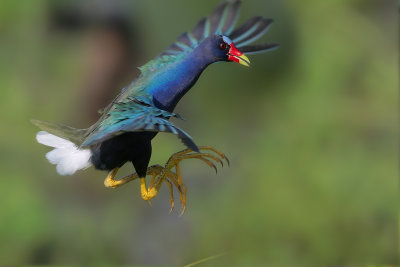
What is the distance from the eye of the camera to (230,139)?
575 cm

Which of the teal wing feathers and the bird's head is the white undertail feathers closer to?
the teal wing feathers

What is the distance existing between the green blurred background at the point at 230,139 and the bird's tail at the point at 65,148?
2.16 m

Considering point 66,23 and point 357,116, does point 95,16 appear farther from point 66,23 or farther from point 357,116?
point 357,116

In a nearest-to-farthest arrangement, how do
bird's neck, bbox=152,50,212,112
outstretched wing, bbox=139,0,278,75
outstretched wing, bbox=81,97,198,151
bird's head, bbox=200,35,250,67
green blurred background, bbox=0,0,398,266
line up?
outstretched wing, bbox=81,97,198,151, bird's neck, bbox=152,50,212,112, bird's head, bbox=200,35,250,67, outstretched wing, bbox=139,0,278,75, green blurred background, bbox=0,0,398,266

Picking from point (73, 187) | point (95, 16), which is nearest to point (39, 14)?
point (95, 16)

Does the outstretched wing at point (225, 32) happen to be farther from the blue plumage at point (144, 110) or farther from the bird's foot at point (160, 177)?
the bird's foot at point (160, 177)

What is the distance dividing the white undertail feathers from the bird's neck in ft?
0.91

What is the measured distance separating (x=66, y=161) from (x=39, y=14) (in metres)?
4.26

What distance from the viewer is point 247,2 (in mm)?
5262

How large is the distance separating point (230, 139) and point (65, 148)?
350 cm

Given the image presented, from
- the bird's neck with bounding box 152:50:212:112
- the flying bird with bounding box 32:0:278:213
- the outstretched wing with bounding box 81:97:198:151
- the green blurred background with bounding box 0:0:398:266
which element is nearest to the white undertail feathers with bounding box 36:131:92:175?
the flying bird with bounding box 32:0:278:213

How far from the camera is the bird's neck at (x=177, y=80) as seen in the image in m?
2.19

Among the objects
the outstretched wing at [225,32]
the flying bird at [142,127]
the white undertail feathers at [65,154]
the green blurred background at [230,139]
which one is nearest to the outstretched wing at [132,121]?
the flying bird at [142,127]

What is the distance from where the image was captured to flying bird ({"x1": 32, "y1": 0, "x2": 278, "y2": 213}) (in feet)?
6.71
